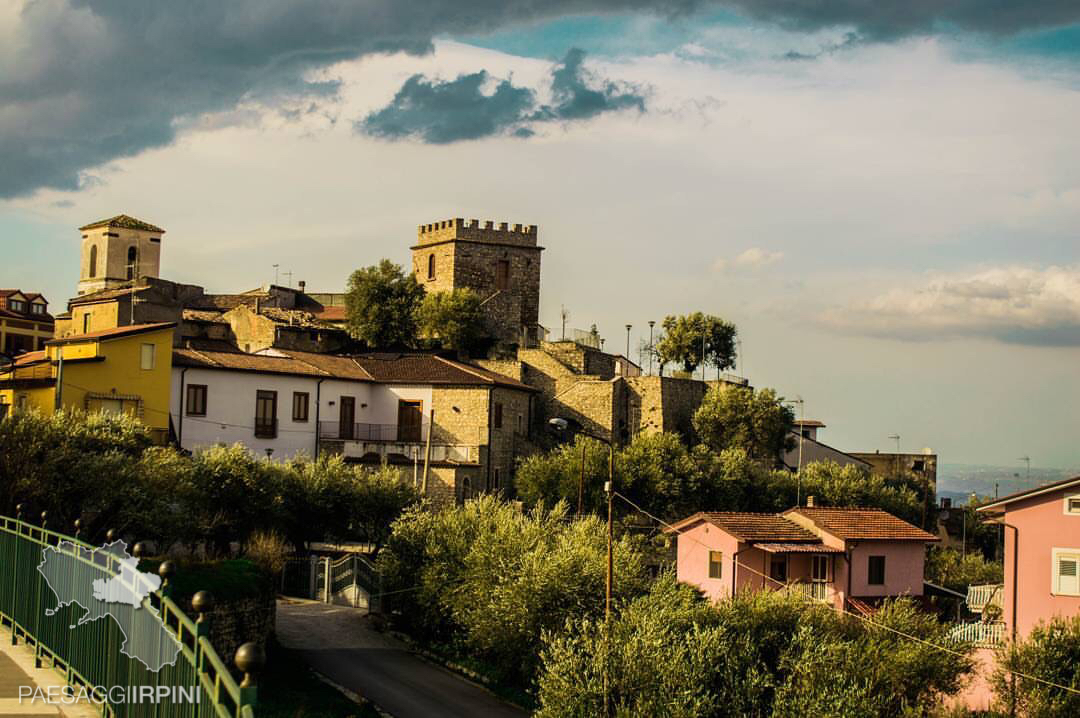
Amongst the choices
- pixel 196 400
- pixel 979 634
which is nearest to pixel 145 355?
pixel 196 400

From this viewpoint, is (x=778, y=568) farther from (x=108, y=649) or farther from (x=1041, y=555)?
(x=108, y=649)

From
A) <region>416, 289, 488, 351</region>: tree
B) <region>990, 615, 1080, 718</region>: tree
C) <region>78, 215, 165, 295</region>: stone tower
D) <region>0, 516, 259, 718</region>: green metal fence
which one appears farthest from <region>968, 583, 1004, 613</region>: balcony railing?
<region>78, 215, 165, 295</region>: stone tower

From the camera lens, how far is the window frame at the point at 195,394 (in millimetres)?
51469

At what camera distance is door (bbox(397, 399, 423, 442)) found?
58500 millimetres

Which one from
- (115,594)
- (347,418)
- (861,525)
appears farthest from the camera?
(347,418)

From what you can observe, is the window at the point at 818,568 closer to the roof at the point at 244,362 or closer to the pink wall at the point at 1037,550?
the pink wall at the point at 1037,550

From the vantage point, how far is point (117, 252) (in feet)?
286

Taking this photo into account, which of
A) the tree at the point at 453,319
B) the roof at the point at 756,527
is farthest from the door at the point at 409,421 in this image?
the roof at the point at 756,527

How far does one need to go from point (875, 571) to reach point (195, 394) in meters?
27.7

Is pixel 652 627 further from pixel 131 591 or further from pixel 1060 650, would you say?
pixel 131 591

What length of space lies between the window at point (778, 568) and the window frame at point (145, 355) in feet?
81.4

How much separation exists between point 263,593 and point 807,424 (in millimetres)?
56835

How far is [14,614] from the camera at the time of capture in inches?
572

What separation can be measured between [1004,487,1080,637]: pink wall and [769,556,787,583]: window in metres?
10.1
